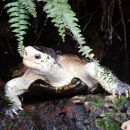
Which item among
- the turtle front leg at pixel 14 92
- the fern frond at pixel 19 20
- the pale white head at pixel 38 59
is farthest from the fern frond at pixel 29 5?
the turtle front leg at pixel 14 92

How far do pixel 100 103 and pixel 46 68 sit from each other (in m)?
0.66

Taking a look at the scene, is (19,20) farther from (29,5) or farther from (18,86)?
(18,86)

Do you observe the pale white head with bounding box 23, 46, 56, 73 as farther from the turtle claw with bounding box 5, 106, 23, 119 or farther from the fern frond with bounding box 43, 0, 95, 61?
the fern frond with bounding box 43, 0, 95, 61

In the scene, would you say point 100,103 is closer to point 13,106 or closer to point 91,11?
point 13,106

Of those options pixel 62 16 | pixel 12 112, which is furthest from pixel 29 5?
pixel 12 112

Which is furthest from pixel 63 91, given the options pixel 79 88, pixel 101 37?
pixel 101 37

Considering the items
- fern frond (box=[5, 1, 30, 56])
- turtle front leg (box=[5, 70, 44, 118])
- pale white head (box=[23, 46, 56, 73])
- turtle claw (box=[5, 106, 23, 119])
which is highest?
fern frond (box=[5, 1, 30, 56])

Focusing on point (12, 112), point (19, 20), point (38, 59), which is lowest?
point (12, 112)

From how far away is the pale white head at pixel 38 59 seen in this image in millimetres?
3539

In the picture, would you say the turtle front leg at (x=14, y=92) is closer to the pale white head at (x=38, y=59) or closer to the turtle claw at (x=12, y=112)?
the turtle claw at (x=12, y=112)

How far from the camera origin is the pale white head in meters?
3.54

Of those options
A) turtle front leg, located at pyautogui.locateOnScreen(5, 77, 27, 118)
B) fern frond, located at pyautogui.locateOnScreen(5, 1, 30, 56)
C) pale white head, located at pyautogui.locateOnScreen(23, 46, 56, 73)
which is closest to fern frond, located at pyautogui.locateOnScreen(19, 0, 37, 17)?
fern frond, located at pyautogui.locateOnScreen(5, 1, 30, 56)

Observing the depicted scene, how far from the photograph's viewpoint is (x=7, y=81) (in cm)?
392

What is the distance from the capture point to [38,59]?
3570mm
